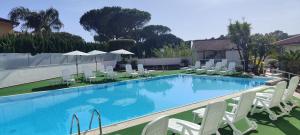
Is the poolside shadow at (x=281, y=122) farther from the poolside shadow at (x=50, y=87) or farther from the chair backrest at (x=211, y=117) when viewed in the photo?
the poolside shadow at (x=50, y=87)

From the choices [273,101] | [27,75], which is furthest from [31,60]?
[273,101]

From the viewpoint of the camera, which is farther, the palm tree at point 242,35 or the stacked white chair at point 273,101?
the palm tree at point 242,35

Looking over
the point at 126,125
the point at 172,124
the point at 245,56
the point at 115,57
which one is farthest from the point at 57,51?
the point at 172,124

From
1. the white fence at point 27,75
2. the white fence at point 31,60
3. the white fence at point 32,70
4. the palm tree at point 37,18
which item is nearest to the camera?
the white fence at point 27,75

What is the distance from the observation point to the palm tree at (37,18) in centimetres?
3691

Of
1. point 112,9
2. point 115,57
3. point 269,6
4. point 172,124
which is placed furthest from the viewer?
A: point 112,9

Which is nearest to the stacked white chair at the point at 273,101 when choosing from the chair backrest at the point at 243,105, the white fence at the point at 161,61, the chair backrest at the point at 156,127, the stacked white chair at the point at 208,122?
the chair backrest at the point at 243,105

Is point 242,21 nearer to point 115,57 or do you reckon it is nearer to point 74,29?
point 115,57

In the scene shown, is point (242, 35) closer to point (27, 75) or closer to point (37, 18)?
point (27, 75)

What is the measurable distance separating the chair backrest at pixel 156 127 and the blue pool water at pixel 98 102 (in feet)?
15.8

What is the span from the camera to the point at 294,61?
12.9m

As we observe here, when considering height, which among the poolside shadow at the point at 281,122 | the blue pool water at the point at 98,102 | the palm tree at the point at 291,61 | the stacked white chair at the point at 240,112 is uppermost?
the palm tree at the point at 291,61

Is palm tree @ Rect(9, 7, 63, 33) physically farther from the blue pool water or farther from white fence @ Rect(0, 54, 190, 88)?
the blue pool water

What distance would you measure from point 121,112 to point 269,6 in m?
11.5
